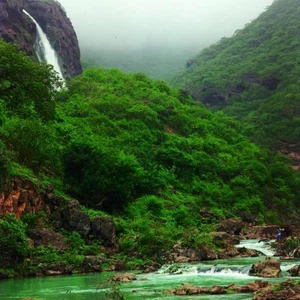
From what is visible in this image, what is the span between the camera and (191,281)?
28.6 meters

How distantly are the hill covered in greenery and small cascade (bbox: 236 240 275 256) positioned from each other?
3.85 meters

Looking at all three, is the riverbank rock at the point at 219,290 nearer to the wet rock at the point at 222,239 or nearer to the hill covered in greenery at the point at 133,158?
the hill covered in greenery at the point at 133,158

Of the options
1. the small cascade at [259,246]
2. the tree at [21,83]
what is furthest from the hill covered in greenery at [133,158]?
the small cascade at [259,246]

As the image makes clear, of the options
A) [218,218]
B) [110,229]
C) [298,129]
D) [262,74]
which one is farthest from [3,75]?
[262,74]

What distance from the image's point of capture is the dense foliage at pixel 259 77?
106m

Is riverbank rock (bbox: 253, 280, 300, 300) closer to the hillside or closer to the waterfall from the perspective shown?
the hillside

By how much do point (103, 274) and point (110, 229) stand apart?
7682 mm

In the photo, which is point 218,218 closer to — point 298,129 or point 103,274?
point 103,274

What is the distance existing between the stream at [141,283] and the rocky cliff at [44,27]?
61.6 meters

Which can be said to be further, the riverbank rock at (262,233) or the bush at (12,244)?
the riverbank rock at (262,233)

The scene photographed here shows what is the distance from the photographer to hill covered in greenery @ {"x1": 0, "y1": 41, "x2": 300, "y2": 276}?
32438 millimetres

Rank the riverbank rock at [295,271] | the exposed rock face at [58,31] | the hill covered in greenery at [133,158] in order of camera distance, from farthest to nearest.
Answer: the exposed rock face at [58,31] < the hill covered in greenery at [133,158] < the riverbank rock at [295,271]

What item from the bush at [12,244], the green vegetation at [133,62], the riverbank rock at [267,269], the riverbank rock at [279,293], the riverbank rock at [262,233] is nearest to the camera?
the riverbank rock at [279,293]

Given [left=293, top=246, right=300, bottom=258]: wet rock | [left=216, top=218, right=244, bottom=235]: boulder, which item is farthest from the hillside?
[left=293, top=246, right=300, bottom=258]: wet rock
